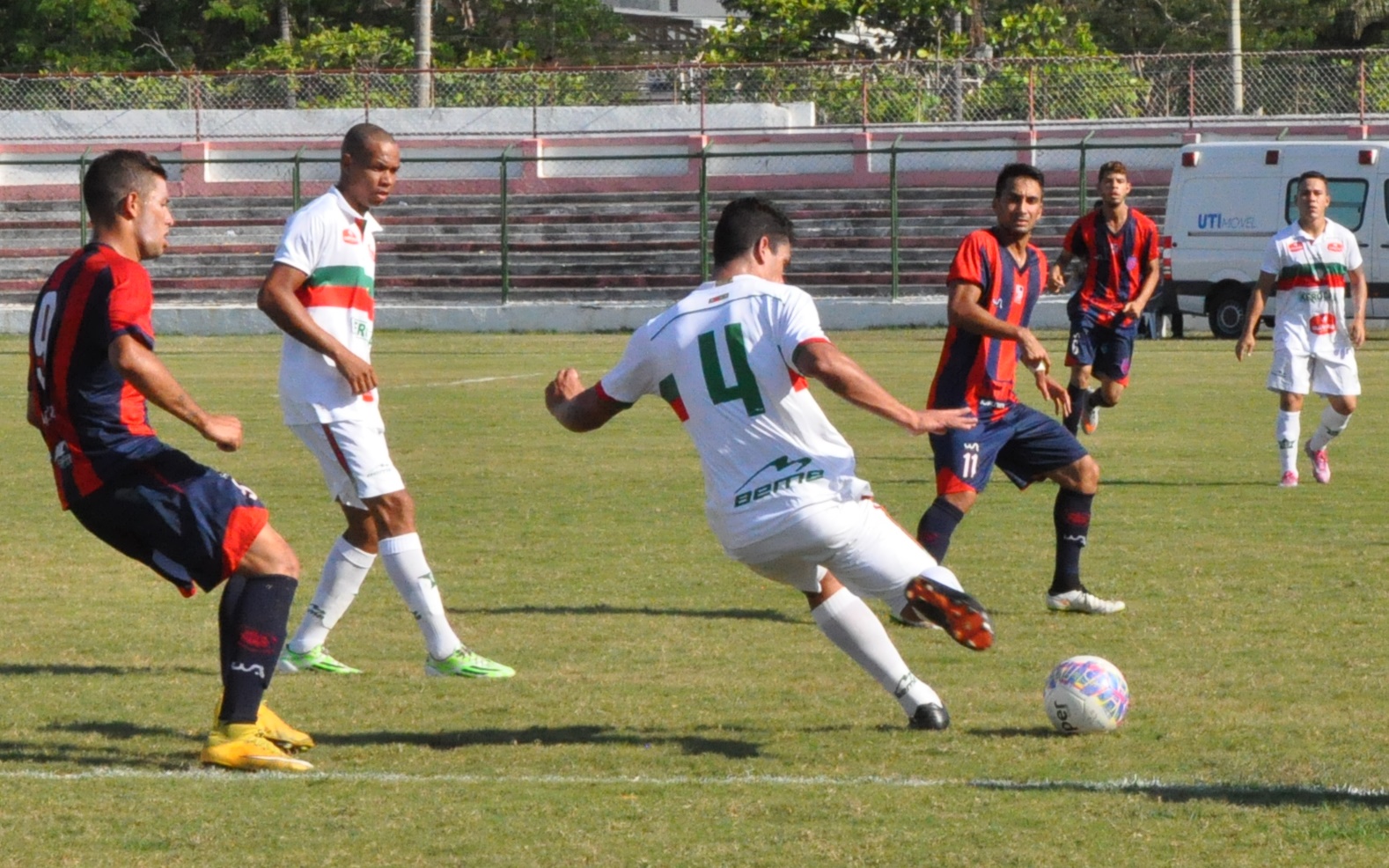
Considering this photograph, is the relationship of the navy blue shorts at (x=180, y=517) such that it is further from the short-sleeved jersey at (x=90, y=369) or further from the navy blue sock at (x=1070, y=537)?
the navy blue sock at (x=1070, y=537)

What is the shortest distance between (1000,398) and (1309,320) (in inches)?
203

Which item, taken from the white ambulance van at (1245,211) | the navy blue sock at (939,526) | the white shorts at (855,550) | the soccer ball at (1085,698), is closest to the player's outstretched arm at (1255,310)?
the navy blue sock at (939,526)

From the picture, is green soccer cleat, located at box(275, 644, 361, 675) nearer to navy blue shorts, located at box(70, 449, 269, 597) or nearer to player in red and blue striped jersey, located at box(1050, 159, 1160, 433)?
navy blue shorts, located at box(70, 449, 269, 597)

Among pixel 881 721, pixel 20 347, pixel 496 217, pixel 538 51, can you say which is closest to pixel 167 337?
pixel 20 347

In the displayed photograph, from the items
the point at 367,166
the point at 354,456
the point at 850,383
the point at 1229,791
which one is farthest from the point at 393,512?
the point at 1229,791

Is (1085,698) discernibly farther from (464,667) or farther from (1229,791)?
(464,667)

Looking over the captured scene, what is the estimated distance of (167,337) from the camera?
30906 millimetres

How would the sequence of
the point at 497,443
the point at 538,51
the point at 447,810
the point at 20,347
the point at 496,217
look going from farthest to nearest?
the point at 538,51 < the point at 496,217 < the point at 20,347 < the point at 497,443 < the point at 447,810

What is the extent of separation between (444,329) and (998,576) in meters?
23.5

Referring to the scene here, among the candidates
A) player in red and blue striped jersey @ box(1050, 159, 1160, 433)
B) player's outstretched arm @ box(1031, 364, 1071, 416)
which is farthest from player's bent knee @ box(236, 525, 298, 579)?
player in red and blue striped jersey @ box(1050, 159, 1160, 433)

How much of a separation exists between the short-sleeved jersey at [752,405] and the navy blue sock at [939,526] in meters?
2.19

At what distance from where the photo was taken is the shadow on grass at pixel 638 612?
8.27 metres

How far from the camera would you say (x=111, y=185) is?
5.71 m

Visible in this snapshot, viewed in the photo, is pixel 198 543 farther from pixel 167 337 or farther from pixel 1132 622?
pixel 167 337
